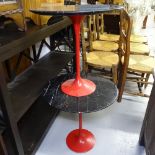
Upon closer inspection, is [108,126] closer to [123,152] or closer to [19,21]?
[123,152]

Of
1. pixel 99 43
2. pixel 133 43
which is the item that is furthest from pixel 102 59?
pixel 133 43

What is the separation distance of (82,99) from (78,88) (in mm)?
91

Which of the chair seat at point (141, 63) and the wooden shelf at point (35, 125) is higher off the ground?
the chair seat at point (141, 63)

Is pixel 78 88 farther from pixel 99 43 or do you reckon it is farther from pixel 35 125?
pixel 99 43

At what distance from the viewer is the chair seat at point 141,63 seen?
1.83 meters

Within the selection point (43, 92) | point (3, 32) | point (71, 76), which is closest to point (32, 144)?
point (43, 92)

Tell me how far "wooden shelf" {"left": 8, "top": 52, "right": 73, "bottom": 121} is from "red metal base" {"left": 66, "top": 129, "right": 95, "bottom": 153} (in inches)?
20.7

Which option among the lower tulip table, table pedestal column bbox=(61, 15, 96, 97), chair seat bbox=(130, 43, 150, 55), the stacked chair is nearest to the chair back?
the stacked chair

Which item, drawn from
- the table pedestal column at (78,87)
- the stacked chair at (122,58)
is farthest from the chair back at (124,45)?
the table pedestal column at (78,87)

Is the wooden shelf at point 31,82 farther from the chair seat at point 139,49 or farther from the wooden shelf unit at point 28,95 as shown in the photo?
the chair seat at point 139,49

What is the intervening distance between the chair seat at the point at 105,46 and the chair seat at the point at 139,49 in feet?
0.72

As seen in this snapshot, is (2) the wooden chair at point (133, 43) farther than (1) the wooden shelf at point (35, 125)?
Yes

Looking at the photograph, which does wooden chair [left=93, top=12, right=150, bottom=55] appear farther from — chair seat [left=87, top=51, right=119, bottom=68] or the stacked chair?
chair seat [left=87, top=51, right=119, bottom=68]

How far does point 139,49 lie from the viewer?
2.32 metres
